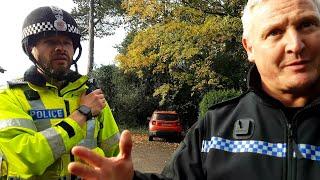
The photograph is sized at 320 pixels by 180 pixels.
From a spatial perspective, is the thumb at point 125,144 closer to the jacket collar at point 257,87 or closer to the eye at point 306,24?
the jacket collar at point 257,87

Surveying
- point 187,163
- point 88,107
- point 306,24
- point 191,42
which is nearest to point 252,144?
point 187,163

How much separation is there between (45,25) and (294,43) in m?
1.82

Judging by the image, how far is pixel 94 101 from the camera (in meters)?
2.96

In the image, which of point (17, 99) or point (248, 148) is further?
point (17, 99)

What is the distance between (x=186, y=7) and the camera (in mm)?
15031

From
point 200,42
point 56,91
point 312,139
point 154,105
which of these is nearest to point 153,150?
point 200,42

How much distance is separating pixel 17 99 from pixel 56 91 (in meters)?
0.27

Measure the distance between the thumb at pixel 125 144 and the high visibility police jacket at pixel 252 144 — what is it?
0.16 m

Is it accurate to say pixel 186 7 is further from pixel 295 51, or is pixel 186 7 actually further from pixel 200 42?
pixel 295 51

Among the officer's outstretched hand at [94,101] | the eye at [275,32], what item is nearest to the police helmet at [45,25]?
the officer's outstretched hand at [94,101]

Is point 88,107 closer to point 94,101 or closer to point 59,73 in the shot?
point 94,101

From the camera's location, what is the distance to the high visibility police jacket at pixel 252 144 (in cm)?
183

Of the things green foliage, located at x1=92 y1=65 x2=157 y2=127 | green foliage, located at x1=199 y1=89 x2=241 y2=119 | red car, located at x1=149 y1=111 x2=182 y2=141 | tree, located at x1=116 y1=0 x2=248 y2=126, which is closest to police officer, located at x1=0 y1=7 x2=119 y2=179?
tree, located at x1=116 y1=0 x2=248 y2=126

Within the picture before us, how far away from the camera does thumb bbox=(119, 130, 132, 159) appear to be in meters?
1.79
